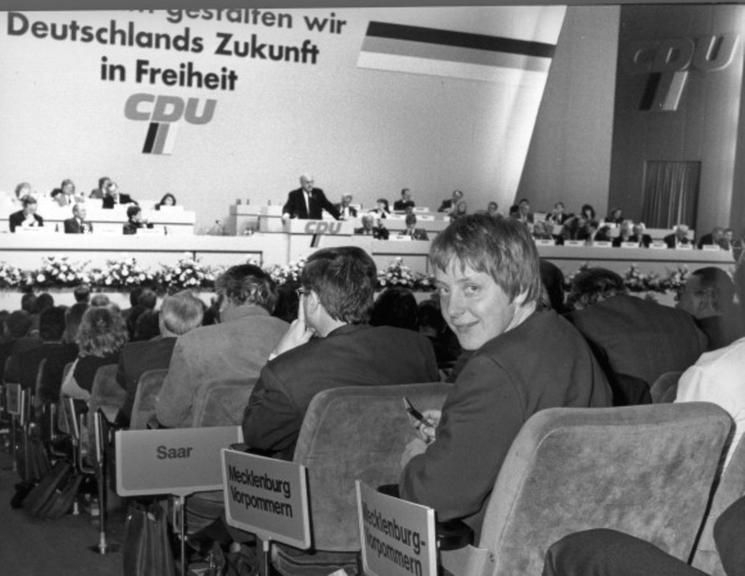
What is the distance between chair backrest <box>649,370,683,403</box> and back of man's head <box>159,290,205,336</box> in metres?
2.07

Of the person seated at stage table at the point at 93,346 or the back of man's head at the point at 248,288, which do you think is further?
the person seated at stage table at the point at 93,346

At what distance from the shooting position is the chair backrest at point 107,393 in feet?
14.0

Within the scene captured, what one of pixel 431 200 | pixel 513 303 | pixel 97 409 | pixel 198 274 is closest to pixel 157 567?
pixel 97 409

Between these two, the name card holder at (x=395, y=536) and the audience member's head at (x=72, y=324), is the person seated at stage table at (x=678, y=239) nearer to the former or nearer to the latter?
the audience member's head at (x=72, y=324)

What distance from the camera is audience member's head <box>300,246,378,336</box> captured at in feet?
9.47

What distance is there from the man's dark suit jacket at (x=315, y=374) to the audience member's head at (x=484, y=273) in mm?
692

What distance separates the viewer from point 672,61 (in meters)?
17.8

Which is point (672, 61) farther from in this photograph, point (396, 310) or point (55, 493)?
point (55, 493)

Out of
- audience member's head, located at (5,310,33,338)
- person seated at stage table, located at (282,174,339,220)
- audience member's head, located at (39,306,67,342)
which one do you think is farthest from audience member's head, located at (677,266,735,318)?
person seated at stage table, located at (282,174,339,220)

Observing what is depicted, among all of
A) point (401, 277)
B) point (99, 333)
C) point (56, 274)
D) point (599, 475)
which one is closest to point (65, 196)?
point (56, 274)

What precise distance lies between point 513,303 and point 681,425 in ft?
1.35

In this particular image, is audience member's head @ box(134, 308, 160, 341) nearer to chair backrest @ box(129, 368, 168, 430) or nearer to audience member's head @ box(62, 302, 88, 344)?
audience member's head @ box(62, 302, 88, 344)

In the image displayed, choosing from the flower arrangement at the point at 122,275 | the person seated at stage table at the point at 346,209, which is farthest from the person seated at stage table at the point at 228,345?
the person seated at stage table at the point at 346,209

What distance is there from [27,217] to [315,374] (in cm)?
921
